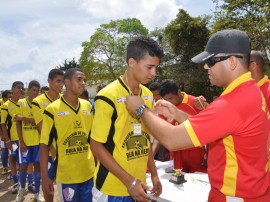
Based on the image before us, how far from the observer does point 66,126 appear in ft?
12.3

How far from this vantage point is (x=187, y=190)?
342cm

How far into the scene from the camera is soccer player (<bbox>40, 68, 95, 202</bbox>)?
11.8 feet

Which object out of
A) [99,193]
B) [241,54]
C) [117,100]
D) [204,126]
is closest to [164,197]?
[99,193]

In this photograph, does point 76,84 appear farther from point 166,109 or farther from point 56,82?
point 166,109

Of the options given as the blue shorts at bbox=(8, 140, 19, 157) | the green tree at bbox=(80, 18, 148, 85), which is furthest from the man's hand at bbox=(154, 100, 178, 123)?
the green tree at bbox=(80, 18, 148, 85)

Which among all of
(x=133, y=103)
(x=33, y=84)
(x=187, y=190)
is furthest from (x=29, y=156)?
(x=133, y=103)

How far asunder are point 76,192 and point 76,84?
57.1 inches

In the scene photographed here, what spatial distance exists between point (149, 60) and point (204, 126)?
38.4 inches

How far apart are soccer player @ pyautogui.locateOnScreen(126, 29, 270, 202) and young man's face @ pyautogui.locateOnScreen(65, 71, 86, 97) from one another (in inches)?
76.9

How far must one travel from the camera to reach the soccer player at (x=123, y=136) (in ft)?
7.83

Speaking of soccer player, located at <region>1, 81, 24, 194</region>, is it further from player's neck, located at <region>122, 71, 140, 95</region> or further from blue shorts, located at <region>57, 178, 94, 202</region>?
player's neck, located at <region>122, 71, 140, 95</region>

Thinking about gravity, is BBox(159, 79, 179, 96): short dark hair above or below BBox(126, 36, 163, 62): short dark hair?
below

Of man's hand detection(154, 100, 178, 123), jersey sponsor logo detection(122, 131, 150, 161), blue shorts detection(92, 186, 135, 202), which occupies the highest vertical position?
man's hand detection(154, 100, 178, 123)

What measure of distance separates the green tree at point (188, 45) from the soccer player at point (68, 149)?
837 inches
